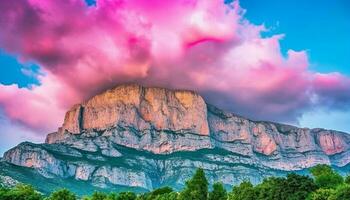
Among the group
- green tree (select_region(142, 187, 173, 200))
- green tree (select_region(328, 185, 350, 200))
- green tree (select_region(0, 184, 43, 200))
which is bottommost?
green tree (select_region(328, 185, 350, 200))

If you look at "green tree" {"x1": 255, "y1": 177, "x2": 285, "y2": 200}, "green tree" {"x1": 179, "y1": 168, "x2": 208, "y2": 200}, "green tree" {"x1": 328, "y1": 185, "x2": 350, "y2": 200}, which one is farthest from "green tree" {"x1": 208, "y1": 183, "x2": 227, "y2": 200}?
"green tree" {"x1": 328, "y1": 185, "x2": 350, "y2": 200}

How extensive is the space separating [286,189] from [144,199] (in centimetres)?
6025

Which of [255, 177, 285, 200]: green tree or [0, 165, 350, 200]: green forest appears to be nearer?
[0, 165, 350, 200]: green forest

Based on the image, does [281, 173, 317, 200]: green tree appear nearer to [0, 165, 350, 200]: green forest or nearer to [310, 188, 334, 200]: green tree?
[0, 165, 350, 200]: green forest

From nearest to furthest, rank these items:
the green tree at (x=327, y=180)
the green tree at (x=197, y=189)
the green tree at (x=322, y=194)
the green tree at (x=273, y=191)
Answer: the green tree at (x=322, y=194), the green tree at (x=273, y=191), the green tree at (x=327, y=180), the green tree at (x=197, y=189)

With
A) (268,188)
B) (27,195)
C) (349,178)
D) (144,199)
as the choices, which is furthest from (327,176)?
(27,195)

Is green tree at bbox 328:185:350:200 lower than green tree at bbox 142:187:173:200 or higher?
lower

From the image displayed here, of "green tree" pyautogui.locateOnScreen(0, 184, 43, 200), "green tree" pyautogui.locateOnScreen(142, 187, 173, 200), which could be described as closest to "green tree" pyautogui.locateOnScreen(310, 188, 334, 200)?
"green tree" pyautogui.locateOnScreen(142, 187, 173, 200)

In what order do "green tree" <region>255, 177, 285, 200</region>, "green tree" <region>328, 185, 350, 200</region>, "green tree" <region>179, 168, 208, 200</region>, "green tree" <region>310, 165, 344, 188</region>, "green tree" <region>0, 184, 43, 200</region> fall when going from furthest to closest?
"green tree" <region>179, 168, 208, 200</region>, "green tree" <region>310, 165, 344, 188</region>, "green tree" <region>0, 184, 43, 200</region>, "green tree" <region>255, 177, 285, 200</region>, "green tree" <region>328, 185, 350, 200</region>

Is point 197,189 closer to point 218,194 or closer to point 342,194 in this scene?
point 218,194

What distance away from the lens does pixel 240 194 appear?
457 feet

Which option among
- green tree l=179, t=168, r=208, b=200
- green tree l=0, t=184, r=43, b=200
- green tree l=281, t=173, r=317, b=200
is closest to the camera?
green tree l=281, t=173, r=317, b=200

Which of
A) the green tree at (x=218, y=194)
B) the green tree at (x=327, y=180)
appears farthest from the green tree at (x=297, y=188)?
the green tree at (x=218, y=194)

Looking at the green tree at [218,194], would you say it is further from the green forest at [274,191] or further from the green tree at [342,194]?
the green tree at [342,194]
